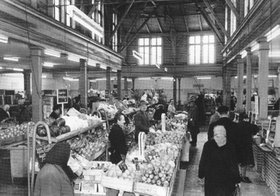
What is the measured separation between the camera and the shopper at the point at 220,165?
4.06m

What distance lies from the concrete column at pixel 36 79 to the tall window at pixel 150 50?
18344 millimetres

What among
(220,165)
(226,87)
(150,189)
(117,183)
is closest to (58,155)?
(117,183)

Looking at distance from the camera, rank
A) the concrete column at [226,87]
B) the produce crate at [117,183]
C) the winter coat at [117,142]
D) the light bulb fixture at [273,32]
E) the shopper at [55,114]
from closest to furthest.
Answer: the produce crate at [117,183]
the winter coat at [117,142]
the light bulb fixture at [273,32]
the shopper at [55,114]
the concrete column at [226,87]

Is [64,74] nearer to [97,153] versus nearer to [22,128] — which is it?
[22,128]

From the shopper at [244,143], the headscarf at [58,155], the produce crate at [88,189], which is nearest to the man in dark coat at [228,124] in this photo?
the shopper at [244,143]

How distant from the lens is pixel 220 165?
13.4 ft

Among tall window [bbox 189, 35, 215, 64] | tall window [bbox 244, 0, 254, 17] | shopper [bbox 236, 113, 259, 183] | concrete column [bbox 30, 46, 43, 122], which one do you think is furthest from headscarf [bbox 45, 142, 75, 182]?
tall window [bbox 189, 35, 215, 64]

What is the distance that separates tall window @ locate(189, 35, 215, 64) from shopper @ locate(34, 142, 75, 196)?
78.8 ft

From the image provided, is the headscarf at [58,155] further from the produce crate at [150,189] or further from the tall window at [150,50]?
the tall window at [150,50]

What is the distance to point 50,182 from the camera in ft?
11.5

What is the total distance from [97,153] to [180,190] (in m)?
1.93

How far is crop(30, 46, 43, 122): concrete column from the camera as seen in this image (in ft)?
30.2

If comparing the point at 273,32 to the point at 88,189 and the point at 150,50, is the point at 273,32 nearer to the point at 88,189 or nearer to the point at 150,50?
the point at 88,189

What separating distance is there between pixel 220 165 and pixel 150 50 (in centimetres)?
2399
